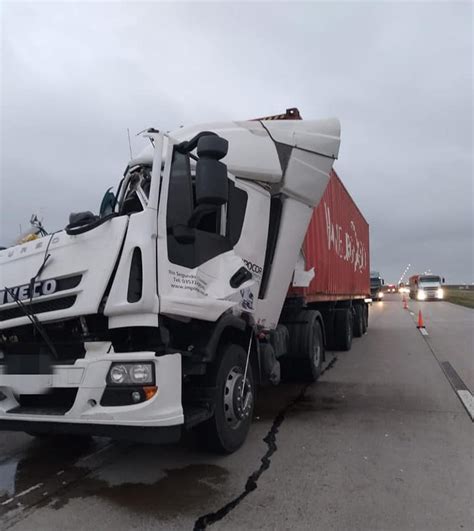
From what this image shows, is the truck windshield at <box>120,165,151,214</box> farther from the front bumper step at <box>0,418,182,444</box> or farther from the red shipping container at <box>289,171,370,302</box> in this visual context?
the red shipping container at <box>289,171,370,302</box>

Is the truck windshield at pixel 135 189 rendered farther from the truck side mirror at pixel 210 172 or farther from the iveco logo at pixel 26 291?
the iveco logo at pixel 26 291

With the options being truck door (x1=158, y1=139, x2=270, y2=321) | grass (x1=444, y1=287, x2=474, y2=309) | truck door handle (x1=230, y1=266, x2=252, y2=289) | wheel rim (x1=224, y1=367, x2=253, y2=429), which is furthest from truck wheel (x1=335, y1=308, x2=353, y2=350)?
grass (x1=444, y1=287, x2=474, y2=309)

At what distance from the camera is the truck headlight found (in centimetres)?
351

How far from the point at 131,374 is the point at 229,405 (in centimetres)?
128

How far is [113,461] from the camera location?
4.50 meters

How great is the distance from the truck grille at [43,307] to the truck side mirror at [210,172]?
127 cm

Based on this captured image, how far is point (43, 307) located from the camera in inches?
150

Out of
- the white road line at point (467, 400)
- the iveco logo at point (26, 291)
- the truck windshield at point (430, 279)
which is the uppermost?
the truck windshield at point (430, 279)

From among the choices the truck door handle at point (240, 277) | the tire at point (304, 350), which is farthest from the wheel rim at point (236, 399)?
the tire at point (304, 350)

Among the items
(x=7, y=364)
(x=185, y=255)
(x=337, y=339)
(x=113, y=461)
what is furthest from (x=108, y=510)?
(x=337, y=339)

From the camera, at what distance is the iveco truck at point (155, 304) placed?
3.54m

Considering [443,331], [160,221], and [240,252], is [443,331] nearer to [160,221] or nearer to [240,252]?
[240,252]

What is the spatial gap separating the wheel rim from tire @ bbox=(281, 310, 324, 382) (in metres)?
2.63

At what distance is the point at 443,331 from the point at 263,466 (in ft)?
43.6
